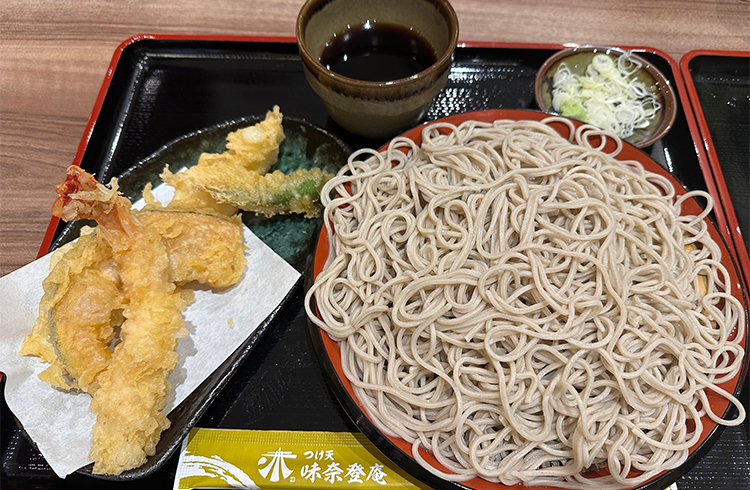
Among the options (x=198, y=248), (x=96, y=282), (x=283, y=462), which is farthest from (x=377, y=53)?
(x=283, y=462)

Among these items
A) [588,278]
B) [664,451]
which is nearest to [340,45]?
[588,278]

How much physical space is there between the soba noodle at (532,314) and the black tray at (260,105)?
1.08ft

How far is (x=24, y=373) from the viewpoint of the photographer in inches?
60.3

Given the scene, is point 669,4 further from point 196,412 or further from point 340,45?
point 196,412

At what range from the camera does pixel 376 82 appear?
1.68m

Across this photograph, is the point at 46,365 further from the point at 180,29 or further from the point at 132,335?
the point at 180,29

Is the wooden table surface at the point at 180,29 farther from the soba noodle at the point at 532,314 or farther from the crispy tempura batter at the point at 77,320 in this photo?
the soba noodle at the point at 532,314

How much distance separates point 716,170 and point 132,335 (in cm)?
264

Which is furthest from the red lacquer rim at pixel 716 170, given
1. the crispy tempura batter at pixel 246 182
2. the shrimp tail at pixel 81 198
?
the shrimp tail at pixel 81 198

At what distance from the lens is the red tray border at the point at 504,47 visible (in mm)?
1913

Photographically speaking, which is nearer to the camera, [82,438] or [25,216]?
[82,438]

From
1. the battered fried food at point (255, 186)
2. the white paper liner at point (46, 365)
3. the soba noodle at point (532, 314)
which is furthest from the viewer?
the battered fried food at point (255, 186)

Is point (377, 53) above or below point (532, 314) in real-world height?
above

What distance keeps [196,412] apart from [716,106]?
2.96 metres
